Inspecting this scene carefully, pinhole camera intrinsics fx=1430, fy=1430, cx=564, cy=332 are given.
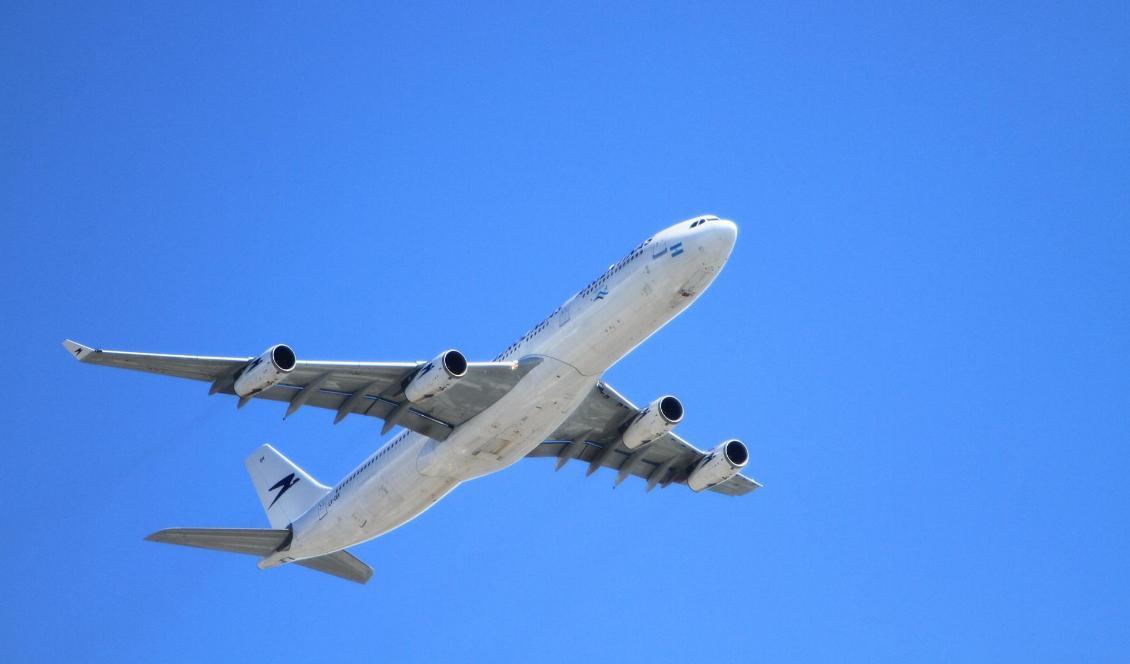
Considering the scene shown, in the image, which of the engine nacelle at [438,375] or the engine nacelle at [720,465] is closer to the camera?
the engine nacelle at [438,375]

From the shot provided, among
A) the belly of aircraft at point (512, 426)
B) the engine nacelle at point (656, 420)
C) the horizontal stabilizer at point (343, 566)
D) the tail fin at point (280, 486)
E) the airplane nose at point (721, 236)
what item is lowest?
the horizontal stabilizer at point (343, 566)

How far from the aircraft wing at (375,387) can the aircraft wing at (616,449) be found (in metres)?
5.08

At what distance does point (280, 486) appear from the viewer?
55.0 meters

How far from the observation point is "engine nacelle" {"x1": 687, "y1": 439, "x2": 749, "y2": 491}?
51.4m

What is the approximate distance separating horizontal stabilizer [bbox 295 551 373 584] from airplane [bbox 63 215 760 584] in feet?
0.17

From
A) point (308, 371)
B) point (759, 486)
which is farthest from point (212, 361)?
point (759, 486)

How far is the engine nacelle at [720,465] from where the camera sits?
5141 cm

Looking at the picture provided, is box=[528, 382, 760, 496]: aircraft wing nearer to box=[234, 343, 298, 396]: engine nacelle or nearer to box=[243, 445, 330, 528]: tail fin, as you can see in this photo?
box=[243, 445, 330, 528]: tail fin

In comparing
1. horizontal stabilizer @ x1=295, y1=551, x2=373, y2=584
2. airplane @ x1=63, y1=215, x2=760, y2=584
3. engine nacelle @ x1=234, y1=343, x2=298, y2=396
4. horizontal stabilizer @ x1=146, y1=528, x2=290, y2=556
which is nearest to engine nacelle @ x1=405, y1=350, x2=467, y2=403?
airplane @ x1=63, y1=215, x2=760, y2=584

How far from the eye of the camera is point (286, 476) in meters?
54.9

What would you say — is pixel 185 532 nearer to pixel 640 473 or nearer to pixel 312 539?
pixel 312 539

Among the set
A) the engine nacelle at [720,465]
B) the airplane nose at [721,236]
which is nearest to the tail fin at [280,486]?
the engine nacelle at [720,465]

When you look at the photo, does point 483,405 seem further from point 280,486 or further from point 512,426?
point 280,486

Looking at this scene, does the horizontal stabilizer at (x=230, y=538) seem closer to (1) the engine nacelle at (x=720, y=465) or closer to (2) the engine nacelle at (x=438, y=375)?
(2) the engine nacelle at (x=438, y=375)
